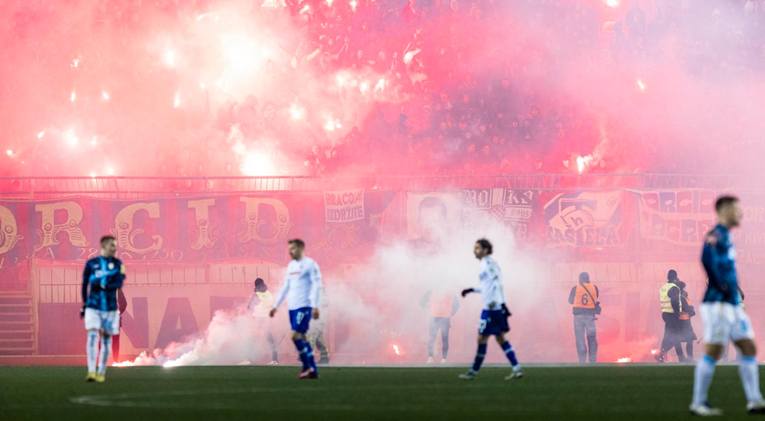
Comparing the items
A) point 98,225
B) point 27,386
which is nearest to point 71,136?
point 98,225

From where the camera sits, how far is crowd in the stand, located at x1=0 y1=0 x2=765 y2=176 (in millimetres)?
37781

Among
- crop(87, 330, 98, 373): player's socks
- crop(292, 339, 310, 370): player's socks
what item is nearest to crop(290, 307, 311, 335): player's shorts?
crop(292, 339, 310, 370): player's socks

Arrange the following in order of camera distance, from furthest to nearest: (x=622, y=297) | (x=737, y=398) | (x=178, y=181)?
(x=178, y=181) < (x=622, y=297) < (x=737, y=398)

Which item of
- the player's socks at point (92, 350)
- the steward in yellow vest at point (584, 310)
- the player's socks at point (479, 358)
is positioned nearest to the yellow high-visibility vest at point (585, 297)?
the steward in yellow vest at point (584, 310)

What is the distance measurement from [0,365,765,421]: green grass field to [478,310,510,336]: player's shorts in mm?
691

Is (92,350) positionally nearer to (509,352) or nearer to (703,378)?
(509,352)

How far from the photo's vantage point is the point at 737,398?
40.4ft

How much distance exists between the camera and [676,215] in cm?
2998

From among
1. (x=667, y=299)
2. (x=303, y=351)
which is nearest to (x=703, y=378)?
(x=303, y=351)

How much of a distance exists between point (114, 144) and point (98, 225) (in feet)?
27.3

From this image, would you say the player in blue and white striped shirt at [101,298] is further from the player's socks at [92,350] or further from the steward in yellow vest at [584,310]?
the steward in yellow vest at [584,310]

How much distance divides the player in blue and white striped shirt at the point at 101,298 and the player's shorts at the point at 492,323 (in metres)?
5.16

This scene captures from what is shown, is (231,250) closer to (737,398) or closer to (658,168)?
(658,168)

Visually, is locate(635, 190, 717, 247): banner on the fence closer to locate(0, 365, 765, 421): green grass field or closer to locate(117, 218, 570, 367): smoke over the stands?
locate(117, 218, 570, 367): smoke over the stands
